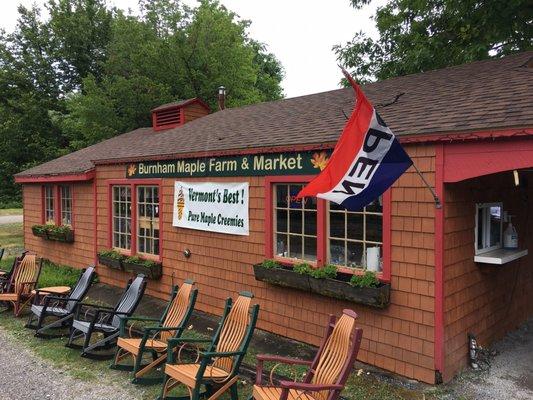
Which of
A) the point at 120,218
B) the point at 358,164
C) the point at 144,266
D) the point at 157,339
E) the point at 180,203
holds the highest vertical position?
the point at 358,164

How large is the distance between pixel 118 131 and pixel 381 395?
1907 centimetres

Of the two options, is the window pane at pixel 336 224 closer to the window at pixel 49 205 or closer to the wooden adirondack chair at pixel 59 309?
the wooden adirondack chair at pixel 59 309

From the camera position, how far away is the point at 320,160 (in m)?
5.98

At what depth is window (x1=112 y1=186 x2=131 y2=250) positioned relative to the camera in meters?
9.78

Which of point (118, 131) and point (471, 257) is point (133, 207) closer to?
point (471, 257)

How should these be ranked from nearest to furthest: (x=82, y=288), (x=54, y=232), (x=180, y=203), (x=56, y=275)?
(x=82, y=288) < (x=180, y=203) < (x=56, y=275) < (x=54, y=232)

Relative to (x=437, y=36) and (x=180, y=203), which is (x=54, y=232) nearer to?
(x=180, y=203)

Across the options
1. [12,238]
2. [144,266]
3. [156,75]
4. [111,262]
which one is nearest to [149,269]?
[144,266]

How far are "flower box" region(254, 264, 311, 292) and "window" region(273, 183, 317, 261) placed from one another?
0.32 meters

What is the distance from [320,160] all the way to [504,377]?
3.32 metres

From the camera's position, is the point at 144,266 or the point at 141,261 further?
the point at 141,261

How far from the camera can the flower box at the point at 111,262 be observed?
9.48 meters

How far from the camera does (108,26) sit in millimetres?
29656

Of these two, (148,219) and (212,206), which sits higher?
(212,206)
